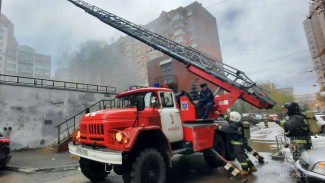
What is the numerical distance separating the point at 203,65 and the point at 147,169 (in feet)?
20.1

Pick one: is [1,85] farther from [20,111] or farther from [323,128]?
[323,128]

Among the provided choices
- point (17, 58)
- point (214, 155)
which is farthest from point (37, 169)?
point (17, 58)

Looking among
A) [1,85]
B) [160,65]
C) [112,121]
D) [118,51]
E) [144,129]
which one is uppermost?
[118,51]

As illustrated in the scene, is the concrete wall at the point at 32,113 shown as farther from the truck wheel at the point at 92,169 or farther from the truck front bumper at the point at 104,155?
the truck front bumper at the point at 104,155

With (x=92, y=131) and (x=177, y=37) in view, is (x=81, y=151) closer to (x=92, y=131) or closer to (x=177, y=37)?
(x=92, y=131)

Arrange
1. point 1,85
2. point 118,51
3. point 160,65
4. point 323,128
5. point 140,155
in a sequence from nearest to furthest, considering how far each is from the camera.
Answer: point 140,155
point 1,85
point 323,128
point 160,65
point 118,51

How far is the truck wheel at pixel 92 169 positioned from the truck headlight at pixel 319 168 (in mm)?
4555

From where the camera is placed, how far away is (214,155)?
5367mm

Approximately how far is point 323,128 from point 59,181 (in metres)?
16.4

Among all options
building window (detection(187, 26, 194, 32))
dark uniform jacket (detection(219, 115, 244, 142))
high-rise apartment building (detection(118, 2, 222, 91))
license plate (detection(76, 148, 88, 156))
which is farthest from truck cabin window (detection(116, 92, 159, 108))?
building window (detection(187, 26, 194, 32))

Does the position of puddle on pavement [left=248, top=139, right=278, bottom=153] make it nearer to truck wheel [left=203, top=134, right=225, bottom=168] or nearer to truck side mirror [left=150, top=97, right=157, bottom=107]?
truck wheel [left=203, top=134, right=225, bottom=168]

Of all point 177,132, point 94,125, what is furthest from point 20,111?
point 177,132

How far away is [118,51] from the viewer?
51.3 meters

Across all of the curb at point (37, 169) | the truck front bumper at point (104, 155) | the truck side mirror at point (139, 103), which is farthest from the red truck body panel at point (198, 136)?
the curb at point (37, 169)
